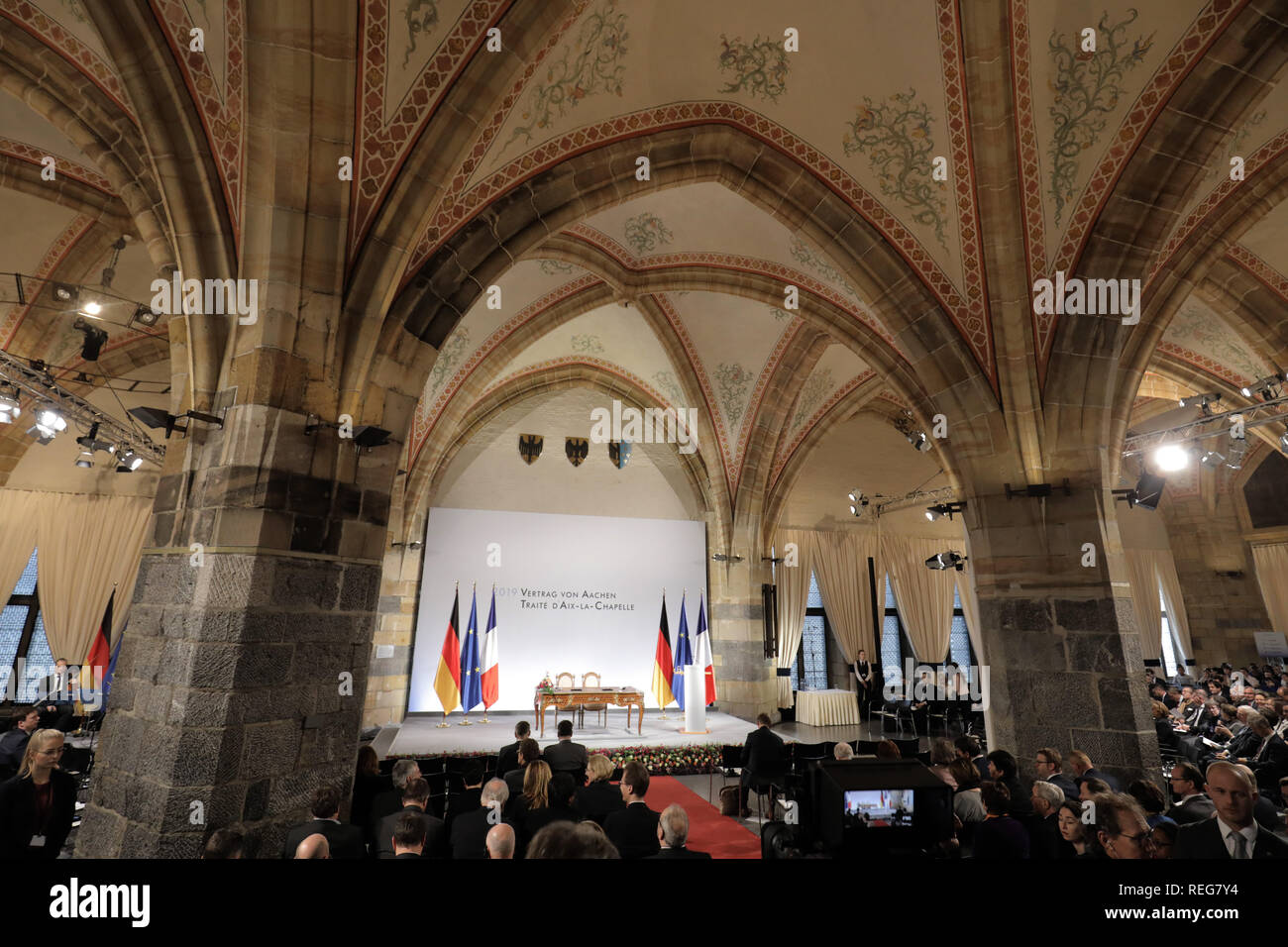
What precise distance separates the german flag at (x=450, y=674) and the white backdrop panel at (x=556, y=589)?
4.79ft

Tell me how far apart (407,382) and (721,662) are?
748 centimetres

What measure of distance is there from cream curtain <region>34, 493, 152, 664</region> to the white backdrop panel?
4.21m

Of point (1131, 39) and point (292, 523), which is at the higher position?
point (1131, 39)

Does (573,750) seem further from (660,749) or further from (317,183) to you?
(317,183)

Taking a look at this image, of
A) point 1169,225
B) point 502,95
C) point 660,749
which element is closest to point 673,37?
point 502,95

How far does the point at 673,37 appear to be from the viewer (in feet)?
14.2

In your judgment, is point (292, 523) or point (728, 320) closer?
point (292, 523)

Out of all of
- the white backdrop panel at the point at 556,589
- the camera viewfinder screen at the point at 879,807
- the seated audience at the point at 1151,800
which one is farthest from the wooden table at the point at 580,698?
the camera viewfinder screen at the point at 879,807

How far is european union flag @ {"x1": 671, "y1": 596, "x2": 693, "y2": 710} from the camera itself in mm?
8828

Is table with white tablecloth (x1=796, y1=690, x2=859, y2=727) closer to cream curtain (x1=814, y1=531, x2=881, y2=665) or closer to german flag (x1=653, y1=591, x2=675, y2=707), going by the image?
cream curtain (x1=814, y1=531, x2=881, y2=665)

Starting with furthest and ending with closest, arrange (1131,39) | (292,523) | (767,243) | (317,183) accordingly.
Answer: (767,243) < (1131,39) < (317,183) < (292,523)

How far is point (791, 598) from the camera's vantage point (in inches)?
437

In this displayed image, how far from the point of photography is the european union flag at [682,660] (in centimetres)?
883
